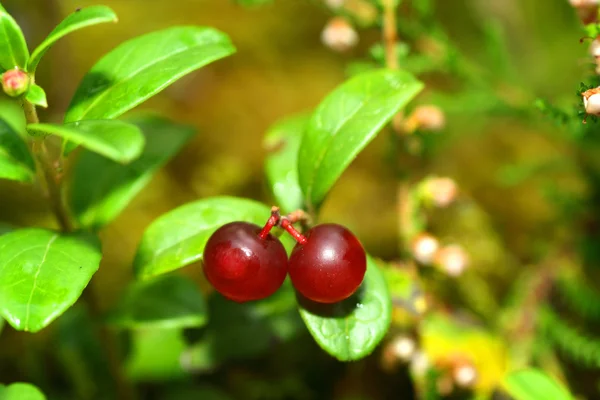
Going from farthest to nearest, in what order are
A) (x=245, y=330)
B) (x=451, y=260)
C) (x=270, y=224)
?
(x=245, y=330) → (x=451, y=260) → (x=270, y=224)

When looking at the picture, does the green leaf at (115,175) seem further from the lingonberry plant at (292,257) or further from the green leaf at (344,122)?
the green leaf at (344,122)

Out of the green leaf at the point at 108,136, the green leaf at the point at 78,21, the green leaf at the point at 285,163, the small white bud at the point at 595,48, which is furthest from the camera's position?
the green leaf at the point at 285,163

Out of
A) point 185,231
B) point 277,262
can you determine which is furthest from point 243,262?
point 185,231

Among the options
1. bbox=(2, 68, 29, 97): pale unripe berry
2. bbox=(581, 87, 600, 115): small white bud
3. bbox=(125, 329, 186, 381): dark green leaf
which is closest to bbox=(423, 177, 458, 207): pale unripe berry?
bbox=(581, 87, 600, 115): small white bud

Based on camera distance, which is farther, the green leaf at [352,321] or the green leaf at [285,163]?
the green leaf at [285,163]

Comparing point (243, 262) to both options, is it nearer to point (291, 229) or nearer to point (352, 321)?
point (291, 229)

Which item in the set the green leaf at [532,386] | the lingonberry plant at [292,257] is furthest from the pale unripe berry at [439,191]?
the green leaf at [532,386]

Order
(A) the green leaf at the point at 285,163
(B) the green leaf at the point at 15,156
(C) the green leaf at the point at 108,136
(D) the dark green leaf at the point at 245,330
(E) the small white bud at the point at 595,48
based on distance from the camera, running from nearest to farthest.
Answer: (C) the green leaf at the point at 108,136, (E) the small white bud at the point at 595,48, (B) the green leaf at the point at 15,156, (A) the green leaf at the point at 285,163, (D) the dark green leaf at the point at 245,330
